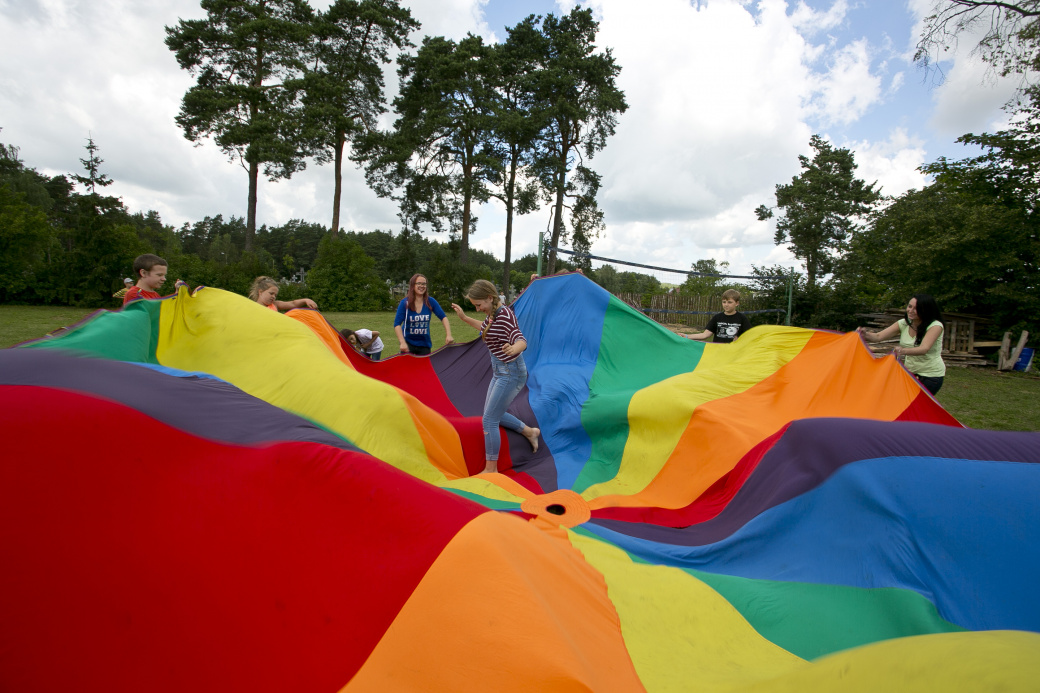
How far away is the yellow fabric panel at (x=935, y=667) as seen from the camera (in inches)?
36.9

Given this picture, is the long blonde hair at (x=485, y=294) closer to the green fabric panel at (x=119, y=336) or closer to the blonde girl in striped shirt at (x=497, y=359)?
the blonde girl in striped shirt at (x=497, y=359)

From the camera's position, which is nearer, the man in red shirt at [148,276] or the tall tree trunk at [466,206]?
the man in red shirt at [148,276]

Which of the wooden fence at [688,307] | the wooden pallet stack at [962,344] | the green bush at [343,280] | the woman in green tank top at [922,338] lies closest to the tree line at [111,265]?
the green bush at [343,280]

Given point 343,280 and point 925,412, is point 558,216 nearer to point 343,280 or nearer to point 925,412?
point 343,280

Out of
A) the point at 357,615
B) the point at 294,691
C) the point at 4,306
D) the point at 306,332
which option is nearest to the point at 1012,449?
the point at 357,615

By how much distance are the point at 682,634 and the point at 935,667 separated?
79 cm

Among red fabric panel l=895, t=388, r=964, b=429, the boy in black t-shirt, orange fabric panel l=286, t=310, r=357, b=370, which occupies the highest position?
the boy in black t-shirt

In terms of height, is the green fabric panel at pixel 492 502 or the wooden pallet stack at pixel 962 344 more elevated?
the wooden pallet stack at pixel 962 344

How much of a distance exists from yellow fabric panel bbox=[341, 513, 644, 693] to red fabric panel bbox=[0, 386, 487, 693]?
6 cm

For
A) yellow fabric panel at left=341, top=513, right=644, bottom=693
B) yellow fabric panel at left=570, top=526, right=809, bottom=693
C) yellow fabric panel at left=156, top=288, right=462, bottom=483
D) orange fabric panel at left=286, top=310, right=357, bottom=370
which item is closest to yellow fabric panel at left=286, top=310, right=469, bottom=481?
yellow fabric panel at left=156, top=288, right=462, bottom=483

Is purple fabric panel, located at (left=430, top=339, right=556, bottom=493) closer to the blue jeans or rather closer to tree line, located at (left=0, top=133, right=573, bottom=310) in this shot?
the blue jeans

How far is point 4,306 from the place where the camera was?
15.7 m

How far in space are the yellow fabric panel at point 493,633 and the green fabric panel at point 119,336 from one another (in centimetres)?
172

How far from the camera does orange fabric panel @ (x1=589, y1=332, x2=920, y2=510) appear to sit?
304 cm
